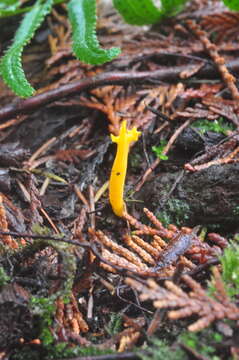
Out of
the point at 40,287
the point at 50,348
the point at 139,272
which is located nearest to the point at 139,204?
the point at 139,272

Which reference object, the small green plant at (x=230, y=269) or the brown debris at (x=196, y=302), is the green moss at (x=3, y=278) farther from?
the small green plant at (x=230, y=269)

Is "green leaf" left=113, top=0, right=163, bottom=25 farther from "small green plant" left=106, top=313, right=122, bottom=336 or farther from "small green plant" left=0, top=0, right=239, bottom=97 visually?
"small green plant" left=106, top=313, right=122, bottom=336

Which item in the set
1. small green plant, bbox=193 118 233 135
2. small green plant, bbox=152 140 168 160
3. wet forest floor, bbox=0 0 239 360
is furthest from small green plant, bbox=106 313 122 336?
small green plant, bbox=193 118 233 135

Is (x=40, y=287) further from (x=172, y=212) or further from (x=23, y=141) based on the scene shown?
(x=23, y=141)

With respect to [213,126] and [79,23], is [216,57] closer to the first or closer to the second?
[213,126]

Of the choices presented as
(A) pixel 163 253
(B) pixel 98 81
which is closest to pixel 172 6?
(B) pixel 98 81
